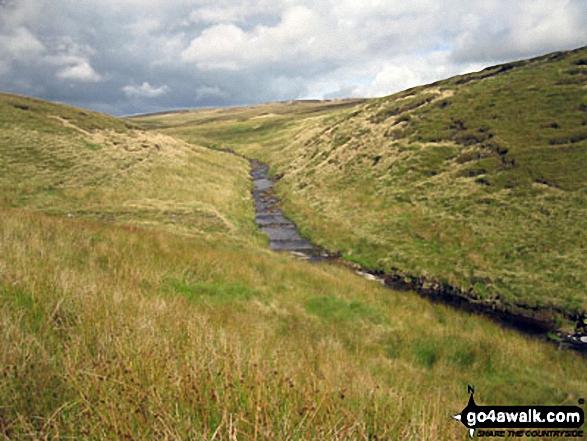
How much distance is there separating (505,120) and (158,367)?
38.9 metres

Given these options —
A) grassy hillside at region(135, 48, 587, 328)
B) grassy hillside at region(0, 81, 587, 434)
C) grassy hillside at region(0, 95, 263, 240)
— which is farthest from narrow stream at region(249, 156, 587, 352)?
grassy hillside at region(0, 95, 263, 240)

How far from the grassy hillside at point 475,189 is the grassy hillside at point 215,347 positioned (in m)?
4.83

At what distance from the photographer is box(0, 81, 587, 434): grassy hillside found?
284 cm

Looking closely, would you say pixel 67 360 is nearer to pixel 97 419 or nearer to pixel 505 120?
pixel 97 419

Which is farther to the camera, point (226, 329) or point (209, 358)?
point (226, 329)

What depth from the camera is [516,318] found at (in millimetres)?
14828

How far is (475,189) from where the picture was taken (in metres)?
26.6

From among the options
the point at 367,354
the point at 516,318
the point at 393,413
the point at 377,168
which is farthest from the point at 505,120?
the point at 393,413

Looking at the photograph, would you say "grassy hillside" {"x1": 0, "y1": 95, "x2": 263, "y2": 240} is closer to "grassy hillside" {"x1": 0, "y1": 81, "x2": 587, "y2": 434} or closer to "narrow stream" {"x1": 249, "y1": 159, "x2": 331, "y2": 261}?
"grassy hillside" {"x1": 0, "y1": 81, "x2": 587, "y2": 434}

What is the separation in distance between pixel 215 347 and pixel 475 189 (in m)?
27.1

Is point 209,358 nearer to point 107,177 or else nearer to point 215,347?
point 215,347

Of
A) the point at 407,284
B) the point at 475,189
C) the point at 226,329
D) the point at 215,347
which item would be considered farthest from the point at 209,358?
the point at 475,189

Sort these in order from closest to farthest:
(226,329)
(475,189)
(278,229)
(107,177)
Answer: (226,329), (475,189), (278,229), (107,177)

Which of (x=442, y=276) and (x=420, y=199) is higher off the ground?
(x=420, y=199)
